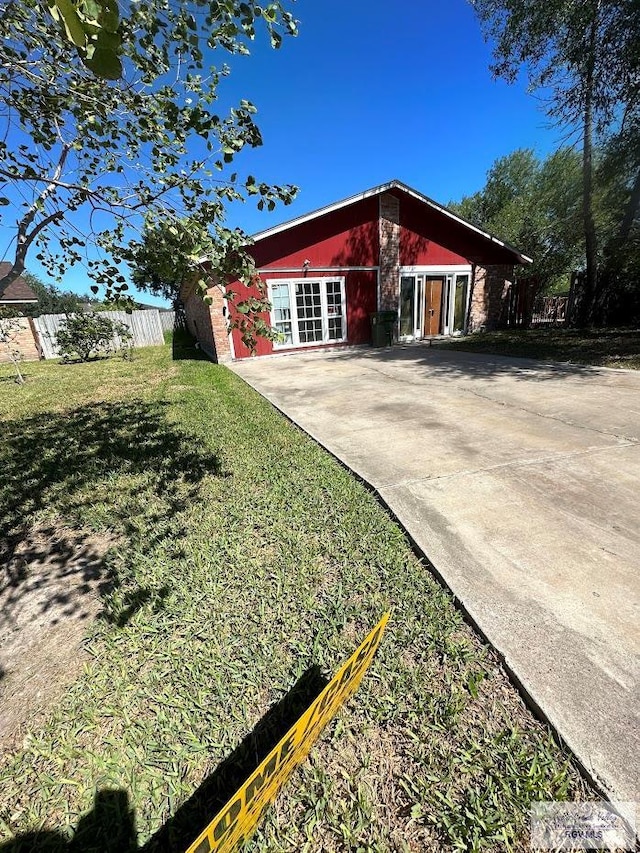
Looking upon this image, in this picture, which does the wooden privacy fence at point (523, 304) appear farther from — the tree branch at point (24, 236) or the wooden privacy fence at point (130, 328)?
the wooden privacy fence at point (130, 328)

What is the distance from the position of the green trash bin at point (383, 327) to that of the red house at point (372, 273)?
411 mm

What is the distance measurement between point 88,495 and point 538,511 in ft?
13.4

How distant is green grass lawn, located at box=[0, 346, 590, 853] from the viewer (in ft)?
4.17

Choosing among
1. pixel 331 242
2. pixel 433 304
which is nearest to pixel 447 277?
pixel 433 304

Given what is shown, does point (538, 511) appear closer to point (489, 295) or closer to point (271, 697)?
point (271, 697)

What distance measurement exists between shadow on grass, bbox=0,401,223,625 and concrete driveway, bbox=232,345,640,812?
5.87ft

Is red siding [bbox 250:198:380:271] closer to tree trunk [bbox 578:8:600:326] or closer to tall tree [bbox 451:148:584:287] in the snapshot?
tree trunk [bbox 578:8:600:326]

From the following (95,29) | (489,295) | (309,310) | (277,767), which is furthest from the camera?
(489,295)

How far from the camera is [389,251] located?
12680 millimetres

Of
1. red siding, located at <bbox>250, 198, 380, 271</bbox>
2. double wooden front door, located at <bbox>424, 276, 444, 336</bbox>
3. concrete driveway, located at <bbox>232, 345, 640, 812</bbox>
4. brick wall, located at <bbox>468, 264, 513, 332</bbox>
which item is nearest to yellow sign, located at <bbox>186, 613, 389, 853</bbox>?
concrete driveway, located at <bbox>232, 345, 640, 812</bbox>

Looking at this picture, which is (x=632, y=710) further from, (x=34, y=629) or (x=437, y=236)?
(x=437, y=236)

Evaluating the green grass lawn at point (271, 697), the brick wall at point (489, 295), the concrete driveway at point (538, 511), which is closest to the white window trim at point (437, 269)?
the brick wall at point (489, 295)

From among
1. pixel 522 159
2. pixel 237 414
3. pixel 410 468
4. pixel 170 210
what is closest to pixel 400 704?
pixel 410 468

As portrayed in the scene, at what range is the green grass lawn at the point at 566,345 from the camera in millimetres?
8344
